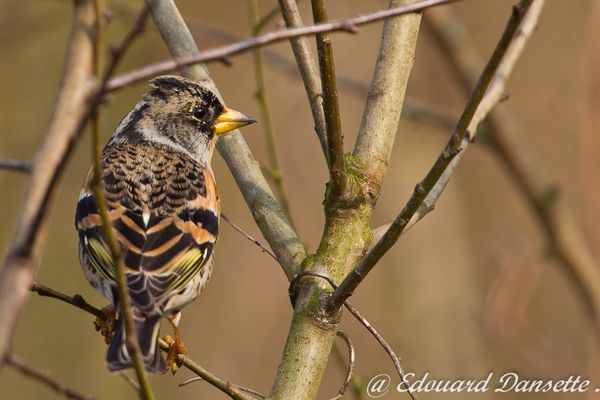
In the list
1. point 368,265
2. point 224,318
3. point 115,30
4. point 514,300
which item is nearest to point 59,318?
point 224,318

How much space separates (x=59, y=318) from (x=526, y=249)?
3.94 meters

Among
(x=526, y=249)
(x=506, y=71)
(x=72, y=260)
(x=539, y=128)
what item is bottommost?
(x=506, y=71)

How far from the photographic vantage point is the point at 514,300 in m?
5.45

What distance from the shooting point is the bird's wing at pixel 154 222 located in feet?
9.96

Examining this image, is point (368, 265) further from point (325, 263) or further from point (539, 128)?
point (539, 128)

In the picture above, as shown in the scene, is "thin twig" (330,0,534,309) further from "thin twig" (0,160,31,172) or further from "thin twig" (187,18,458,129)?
"thin twig" (187,18,458,129)

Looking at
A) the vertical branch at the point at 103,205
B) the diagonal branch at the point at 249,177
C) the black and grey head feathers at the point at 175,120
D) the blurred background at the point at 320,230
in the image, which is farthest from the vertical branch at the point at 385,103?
the blurred background at the point at 320,230

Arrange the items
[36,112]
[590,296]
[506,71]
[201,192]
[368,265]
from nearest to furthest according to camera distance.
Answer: [368,265], [506,71], [201,192], [590,296], [36,112]

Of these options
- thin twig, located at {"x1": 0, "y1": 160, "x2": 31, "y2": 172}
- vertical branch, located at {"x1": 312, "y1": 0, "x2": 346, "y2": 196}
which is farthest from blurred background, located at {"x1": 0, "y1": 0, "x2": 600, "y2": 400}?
thin twig, located at {"x1": 0, "y1": 160, "x2": 31, "y2": 172}

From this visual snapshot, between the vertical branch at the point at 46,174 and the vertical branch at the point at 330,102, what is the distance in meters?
1.10

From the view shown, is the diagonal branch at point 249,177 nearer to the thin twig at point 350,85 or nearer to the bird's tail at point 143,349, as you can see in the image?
the bird's tail at point 143,349

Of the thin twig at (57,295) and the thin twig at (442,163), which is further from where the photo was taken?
the thin twig at (57,295)

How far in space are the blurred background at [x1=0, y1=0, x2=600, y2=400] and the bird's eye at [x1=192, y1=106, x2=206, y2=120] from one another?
1803 millimetres

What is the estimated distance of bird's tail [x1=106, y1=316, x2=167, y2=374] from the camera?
245 centimetres
